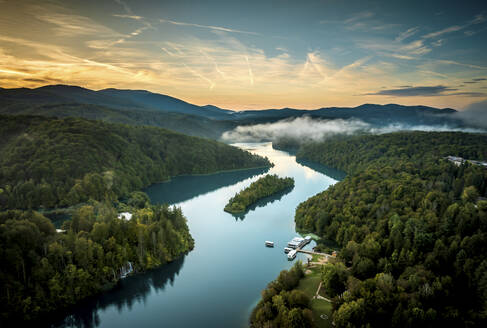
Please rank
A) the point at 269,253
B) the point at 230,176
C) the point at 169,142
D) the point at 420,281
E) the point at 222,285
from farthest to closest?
1. the point at 169,142
2. the point at 230,176
3. the point at 269,253
4. the point at 222,285
5. the point at 420,281

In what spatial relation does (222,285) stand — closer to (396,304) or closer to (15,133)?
(396,304)

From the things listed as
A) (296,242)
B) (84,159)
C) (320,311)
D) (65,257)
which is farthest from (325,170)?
(65,257)

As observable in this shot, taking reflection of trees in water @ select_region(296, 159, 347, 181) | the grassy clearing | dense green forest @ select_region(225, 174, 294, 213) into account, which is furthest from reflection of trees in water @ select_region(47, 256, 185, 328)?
reflection of trees in water @ select_region(296, 159, 347, 181)

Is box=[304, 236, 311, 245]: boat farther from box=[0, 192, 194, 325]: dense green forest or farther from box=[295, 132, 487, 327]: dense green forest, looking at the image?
box=[0, 192, 194, 325]: dense green forest

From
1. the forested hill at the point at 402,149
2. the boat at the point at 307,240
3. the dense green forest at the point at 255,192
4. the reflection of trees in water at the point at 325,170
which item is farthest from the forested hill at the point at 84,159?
the boat at the point at 307,240

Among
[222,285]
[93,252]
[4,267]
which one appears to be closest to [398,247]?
[222,285]

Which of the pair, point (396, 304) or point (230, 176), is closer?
point (396, 304)

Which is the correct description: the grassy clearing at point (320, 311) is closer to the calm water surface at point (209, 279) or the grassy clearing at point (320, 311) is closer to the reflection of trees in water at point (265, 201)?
the calm water surface at point (209, 279)
